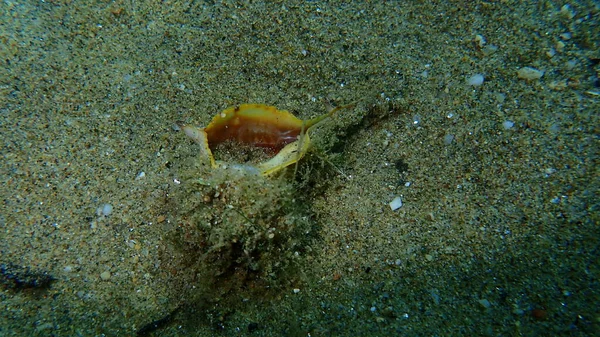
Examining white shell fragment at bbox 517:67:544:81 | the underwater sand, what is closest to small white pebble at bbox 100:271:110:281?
the underwater sand

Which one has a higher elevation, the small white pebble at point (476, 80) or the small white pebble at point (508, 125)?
the small white pebble at point (476, 80)

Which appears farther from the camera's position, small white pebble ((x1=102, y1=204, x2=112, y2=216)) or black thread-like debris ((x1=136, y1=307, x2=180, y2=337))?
small white pebble ((x1=102, y1=204, x2=112, y2=216))

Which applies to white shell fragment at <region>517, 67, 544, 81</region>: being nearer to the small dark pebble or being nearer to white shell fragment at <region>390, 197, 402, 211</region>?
white shell fragment at <region>390, 197, 402, 211</region>

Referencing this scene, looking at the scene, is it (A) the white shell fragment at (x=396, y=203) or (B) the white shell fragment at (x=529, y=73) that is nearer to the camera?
(A) the white shell fragment at (x=396, y=203)

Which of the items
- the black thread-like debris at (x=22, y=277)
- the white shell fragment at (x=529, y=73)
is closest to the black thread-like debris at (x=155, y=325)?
the black thread-like debris at (x=22, y=277)

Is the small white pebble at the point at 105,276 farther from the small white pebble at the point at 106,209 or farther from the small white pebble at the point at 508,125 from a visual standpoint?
the small white pebble at the point at 508,125

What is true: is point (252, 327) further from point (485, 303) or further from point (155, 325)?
point (485, 303)
